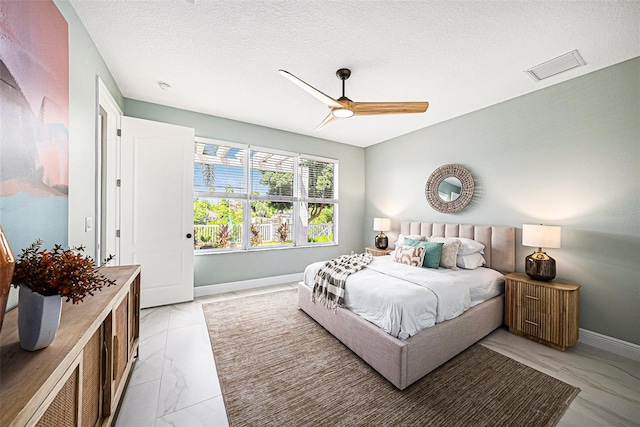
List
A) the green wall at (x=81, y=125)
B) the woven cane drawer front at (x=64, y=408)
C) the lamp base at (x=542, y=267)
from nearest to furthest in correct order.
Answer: the woven cane drawer front at (x=64, y=408), the green wall at (x=81, y=125), the lamp base at (x=542, y=267)

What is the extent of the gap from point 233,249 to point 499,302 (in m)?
3.66

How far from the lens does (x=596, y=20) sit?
6.16 ft

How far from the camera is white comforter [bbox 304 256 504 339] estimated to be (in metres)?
1.96

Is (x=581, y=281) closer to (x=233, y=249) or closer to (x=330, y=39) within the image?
(x=330, y=39)

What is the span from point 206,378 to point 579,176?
13.3 feet

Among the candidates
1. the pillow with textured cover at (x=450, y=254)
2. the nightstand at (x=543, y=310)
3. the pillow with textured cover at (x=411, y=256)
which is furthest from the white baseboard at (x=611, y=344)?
the pillow with textured cover at (x=411, y=256)

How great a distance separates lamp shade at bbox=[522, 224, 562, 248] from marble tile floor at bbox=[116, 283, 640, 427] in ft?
3.31

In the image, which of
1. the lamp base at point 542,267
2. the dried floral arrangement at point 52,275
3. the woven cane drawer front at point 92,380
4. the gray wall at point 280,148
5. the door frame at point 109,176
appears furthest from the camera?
the gray wall at point 280,148

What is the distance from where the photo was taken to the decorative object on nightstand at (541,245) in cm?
248

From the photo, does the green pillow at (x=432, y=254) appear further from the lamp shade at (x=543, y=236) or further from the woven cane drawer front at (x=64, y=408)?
the woven cane drawer front at (x=64, y=408)

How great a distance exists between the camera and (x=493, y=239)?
322 cm

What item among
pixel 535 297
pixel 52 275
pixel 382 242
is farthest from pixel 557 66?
pixel 52 275

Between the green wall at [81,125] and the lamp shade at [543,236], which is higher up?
the green wall at [81,125]

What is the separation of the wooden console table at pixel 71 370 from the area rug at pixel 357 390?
78cm
